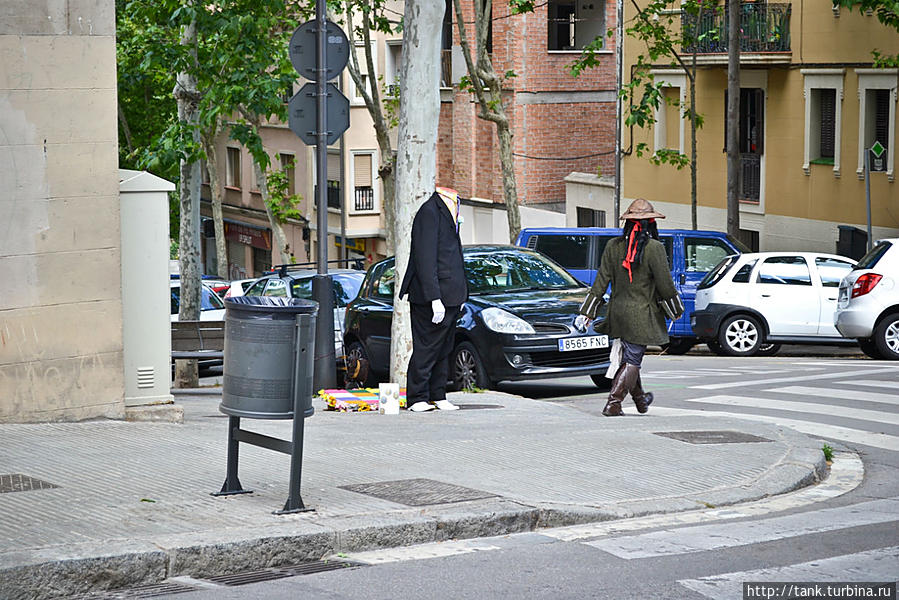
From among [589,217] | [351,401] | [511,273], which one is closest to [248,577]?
[351,401]

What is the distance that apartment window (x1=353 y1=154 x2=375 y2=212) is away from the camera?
51.6 m

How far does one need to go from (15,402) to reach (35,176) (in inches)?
62.7

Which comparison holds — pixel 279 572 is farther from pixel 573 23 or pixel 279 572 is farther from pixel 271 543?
pixel 573 23

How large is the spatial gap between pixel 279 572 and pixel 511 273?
9447 mm

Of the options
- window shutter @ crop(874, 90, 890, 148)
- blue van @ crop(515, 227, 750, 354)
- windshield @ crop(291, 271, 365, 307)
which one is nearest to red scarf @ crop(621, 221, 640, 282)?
windshield @ crop(291, 271, 365, 307)

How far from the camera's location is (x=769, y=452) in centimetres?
1000

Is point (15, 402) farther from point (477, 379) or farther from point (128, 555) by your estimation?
point (477, 379)

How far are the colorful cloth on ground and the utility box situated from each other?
210 centimetres

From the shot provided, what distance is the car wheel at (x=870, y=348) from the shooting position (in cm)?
1998

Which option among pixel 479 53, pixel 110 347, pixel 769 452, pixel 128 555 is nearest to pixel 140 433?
pixel 110 347

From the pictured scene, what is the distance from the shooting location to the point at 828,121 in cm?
3197

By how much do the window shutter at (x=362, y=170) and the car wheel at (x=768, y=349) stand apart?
31083mm

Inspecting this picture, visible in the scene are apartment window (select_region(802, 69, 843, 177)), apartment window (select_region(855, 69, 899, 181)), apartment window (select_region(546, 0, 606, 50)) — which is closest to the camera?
apartment window (select_region(855, 69, 899, 181))

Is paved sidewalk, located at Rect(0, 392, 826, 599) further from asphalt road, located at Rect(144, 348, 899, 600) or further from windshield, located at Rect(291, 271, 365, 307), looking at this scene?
windshield, located at Rect(291, 271, 365, 307)
